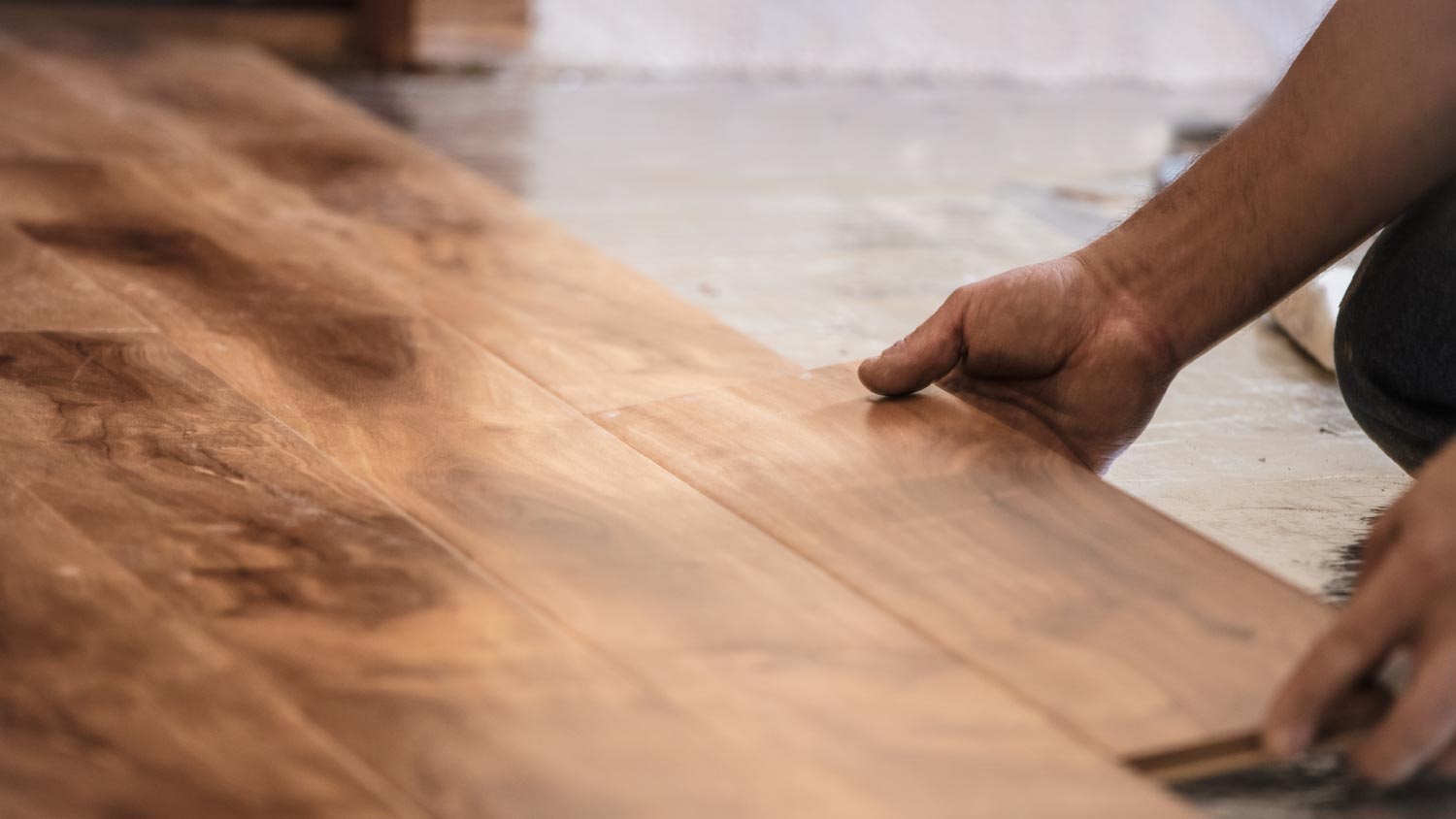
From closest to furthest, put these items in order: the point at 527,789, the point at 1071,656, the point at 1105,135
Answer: the point at 527,789
the point at 1071,656
the point at 1105,135

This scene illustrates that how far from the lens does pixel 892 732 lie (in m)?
0.72

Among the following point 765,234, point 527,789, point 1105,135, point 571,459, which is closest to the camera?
point 527,789

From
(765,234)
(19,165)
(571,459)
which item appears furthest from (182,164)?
(571,459)

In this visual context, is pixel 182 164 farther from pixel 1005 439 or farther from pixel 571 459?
pixel 1005 439

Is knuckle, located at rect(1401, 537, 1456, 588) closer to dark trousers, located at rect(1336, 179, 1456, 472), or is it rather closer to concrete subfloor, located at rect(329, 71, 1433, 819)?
concrete subfloor, located at rect(329, 71, 1433, 819)

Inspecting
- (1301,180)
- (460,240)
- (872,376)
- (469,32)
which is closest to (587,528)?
(872,376)

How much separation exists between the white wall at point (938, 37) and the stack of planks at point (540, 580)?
1500 mm

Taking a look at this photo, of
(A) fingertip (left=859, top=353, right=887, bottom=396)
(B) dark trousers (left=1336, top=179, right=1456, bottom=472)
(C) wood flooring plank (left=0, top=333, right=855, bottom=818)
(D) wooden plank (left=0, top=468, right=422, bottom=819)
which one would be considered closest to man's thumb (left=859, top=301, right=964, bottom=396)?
(A) fingertip (left=859, top=353, right=887, bottom=396)

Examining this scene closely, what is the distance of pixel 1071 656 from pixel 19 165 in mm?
1288

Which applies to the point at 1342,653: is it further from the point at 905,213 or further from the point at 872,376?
the point at 905,213

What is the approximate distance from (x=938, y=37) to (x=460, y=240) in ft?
5.75

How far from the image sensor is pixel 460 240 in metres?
1.57

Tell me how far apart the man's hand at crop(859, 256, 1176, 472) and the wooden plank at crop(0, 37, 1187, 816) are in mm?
233

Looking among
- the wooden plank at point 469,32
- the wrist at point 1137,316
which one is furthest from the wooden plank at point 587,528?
the wooden plank at point 469,32
